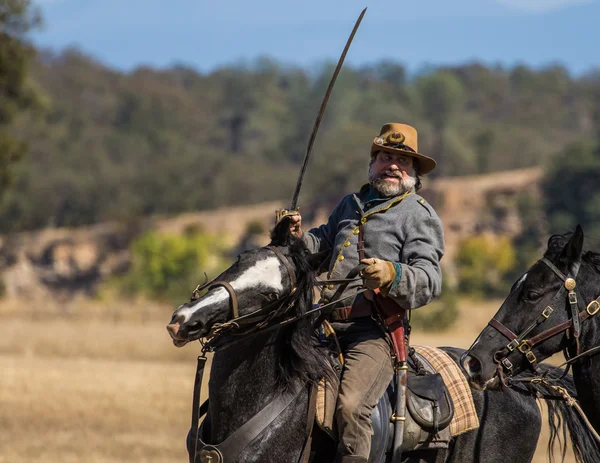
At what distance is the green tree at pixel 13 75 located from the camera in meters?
32.4

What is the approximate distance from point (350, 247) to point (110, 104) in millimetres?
139807

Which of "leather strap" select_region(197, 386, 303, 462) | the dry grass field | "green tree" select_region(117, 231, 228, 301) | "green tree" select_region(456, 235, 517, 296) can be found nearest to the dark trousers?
"leather strap" select_region(197, 386, 303, 462)

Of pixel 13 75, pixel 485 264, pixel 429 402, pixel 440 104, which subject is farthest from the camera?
pixel 440 104

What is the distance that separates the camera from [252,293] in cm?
596

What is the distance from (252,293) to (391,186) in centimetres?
143

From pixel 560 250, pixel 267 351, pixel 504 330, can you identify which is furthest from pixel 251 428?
pixel 560 250

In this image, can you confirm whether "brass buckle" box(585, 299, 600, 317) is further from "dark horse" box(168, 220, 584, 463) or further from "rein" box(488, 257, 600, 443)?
→ "dark horse" box(168, 220, 584, 463)

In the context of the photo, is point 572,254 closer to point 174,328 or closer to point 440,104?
point 174,328

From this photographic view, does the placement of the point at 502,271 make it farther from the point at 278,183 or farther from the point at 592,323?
the point at 592,323

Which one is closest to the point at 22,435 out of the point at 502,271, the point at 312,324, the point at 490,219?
the point at 312,324

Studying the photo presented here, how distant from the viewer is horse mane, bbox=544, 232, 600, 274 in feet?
20.9

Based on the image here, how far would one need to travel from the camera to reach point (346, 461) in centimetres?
606

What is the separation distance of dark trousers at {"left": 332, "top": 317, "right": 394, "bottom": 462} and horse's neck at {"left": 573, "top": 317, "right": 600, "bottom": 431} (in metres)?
1.22

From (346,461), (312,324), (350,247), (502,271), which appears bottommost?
(502,271)
